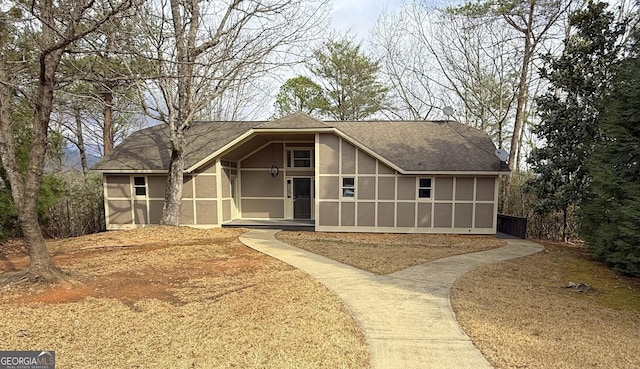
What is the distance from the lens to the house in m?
12.0

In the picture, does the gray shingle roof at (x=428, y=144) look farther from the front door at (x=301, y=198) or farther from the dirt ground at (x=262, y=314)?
the dirt ground at (x=262, y=314)

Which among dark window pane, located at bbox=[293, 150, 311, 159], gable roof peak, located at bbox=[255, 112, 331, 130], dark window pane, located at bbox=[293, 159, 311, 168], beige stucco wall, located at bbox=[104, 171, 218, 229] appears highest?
gable roof peak, located at bbox=[255, 112, 331, 130]

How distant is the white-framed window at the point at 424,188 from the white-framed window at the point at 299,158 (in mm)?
4658

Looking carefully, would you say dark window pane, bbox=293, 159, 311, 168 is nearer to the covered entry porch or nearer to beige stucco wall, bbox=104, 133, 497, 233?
the covered entry porch

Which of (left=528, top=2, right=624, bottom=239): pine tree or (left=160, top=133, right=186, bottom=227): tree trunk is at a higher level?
(left=528, top=2, right=624, bottom=239): pine tree

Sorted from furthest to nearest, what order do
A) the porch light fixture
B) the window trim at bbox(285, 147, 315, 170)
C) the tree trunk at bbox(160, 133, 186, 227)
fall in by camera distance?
the window trim at bbox(285, 147, 315, 170) → the porch light fixture → the tree trunk at bbox(160, 133, 186, 227)

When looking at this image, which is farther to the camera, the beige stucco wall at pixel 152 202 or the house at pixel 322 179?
the beige stucco wall at pixel 152 202

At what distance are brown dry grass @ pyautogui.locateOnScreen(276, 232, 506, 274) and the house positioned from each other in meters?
0.71

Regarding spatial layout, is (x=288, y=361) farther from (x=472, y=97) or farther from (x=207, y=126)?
(x=472, y=97)

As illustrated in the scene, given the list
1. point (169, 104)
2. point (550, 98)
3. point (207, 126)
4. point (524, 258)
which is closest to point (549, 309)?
point (524, 258)

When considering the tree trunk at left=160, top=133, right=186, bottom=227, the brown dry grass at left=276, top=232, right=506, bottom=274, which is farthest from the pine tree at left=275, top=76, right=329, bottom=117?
the brown dry grass at left=276, top=232, right=506, bottom=274

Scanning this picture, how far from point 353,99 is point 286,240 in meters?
14.4

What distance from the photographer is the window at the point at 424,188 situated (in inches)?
480

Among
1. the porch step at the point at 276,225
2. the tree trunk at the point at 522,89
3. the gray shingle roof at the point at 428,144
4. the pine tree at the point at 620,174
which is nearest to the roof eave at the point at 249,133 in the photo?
the gray shingle roof at the point at 428,144
